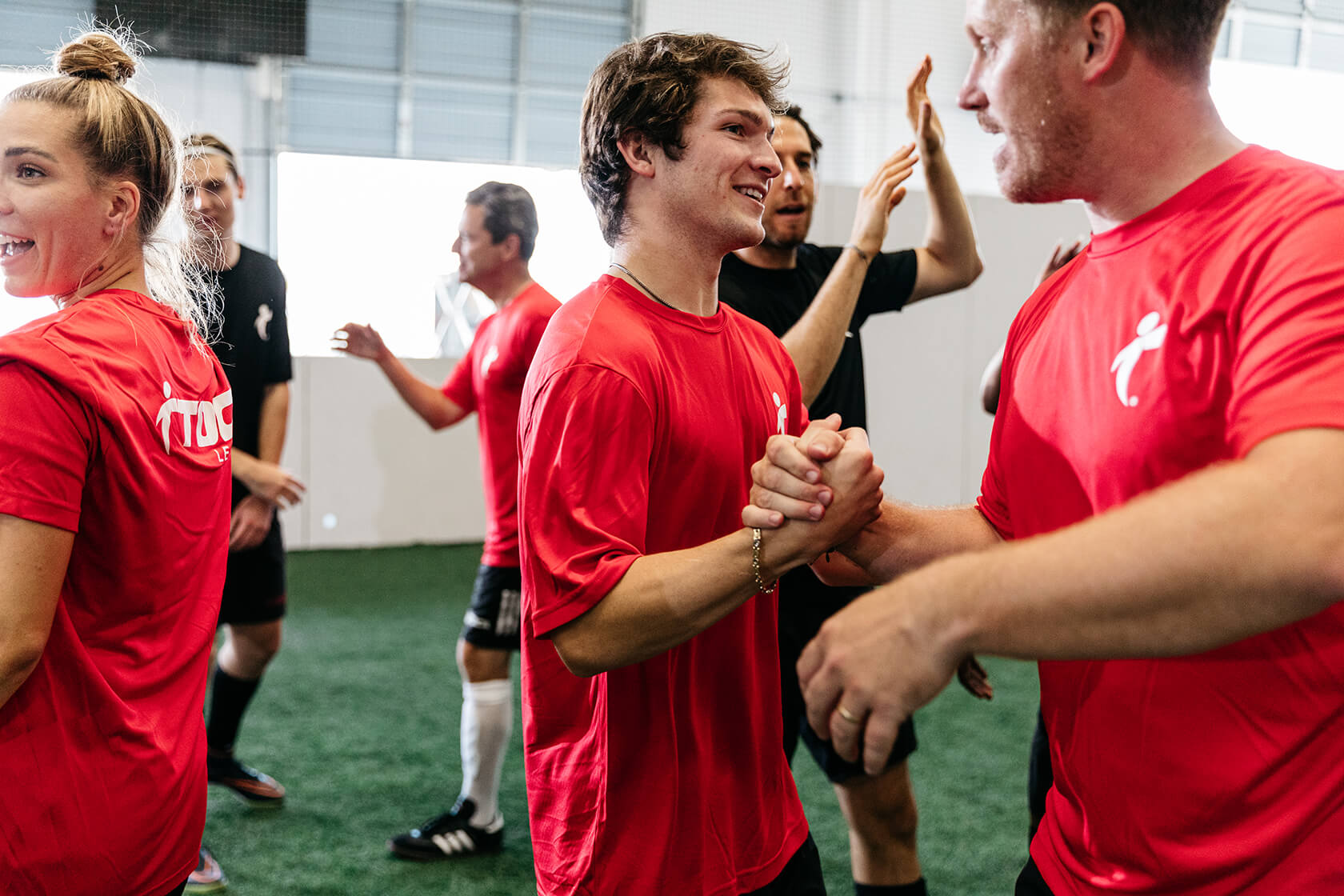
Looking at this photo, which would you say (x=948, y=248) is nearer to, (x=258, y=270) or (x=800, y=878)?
(x=800, y=878)

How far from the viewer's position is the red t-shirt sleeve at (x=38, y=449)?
1.13 m

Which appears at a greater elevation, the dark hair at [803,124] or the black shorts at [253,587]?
the dark hair at [803,124]

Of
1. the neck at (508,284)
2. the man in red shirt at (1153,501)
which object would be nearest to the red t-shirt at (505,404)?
the neck at (508,284)

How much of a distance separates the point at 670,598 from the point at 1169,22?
0.76 meters

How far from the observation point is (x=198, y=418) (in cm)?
140

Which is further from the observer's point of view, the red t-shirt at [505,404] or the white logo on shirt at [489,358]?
the white logo on shirt at [489,358]

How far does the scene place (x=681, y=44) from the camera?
59.7 inches

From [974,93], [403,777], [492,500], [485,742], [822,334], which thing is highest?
[974,93]

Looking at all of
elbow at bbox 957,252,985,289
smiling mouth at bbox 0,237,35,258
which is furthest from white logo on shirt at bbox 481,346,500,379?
smiling mouth at bbox 0,237,35,258

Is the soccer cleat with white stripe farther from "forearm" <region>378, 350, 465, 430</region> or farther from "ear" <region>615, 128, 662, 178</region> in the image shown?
"ear" <region>615, 128, 662, 178</region>

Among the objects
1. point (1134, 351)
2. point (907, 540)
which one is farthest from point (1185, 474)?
point (907, 540)

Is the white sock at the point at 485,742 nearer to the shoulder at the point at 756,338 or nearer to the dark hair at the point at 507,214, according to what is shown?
the dark hair at the point at 507,214

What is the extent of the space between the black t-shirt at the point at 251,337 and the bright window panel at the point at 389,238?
3.85 meters

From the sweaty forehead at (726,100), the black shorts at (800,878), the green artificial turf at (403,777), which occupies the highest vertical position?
the sweaty forehead at (726,100)
